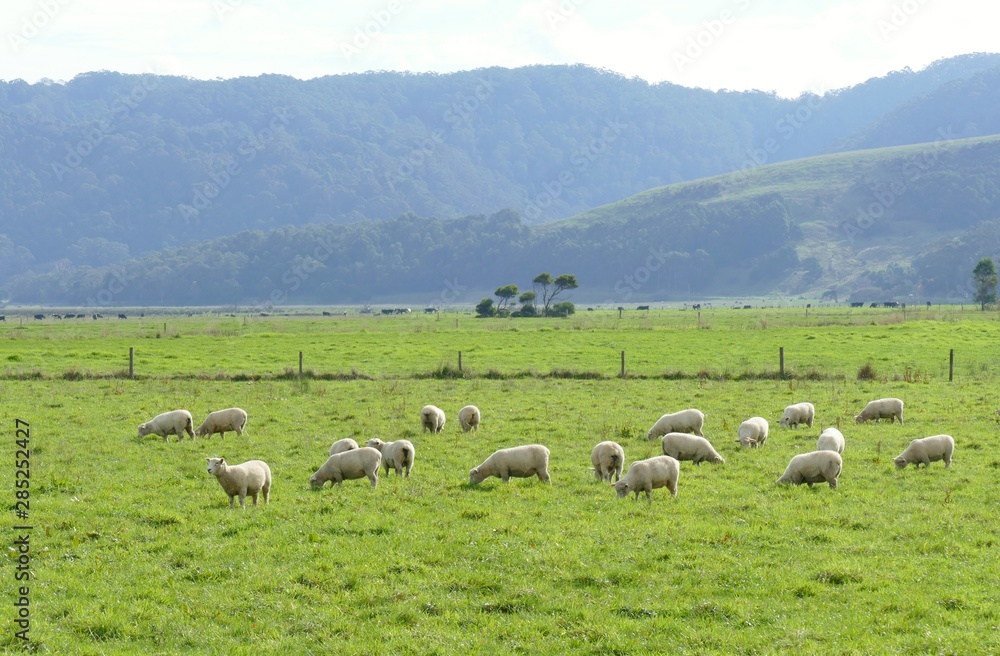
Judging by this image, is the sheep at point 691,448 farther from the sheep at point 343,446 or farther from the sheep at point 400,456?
the sheep at point 343,446

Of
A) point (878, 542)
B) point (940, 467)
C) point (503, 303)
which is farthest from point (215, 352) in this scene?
point (503, 303)

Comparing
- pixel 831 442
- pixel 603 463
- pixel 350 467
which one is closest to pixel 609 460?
pixel 603 463

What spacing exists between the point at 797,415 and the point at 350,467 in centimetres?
1465

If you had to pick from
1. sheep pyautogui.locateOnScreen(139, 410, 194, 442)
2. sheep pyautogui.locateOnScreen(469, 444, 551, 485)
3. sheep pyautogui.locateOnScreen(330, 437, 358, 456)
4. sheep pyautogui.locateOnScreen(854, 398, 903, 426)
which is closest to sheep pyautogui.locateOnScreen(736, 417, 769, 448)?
sheep pyautogui.locateOnScreen(854, 398, 903, 426)

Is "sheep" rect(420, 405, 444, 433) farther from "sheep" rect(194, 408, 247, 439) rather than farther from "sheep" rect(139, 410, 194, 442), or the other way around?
"sheep" rect(139, 410, 194, 442)

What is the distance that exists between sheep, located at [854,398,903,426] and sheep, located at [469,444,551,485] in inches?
516

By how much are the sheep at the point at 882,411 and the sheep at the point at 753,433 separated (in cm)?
525

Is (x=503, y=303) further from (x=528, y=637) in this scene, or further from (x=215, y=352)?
(x=528, y=637)

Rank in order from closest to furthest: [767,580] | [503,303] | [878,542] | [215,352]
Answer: [767,580]
[878,542]
[215,352]
[503,303]

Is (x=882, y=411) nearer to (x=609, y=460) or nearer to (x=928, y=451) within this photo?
(x=928, y=451)

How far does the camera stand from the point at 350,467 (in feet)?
68.3

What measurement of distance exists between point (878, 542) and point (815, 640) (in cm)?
467

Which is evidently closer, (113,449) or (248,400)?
(113,449)

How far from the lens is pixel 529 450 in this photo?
21.4 meters
